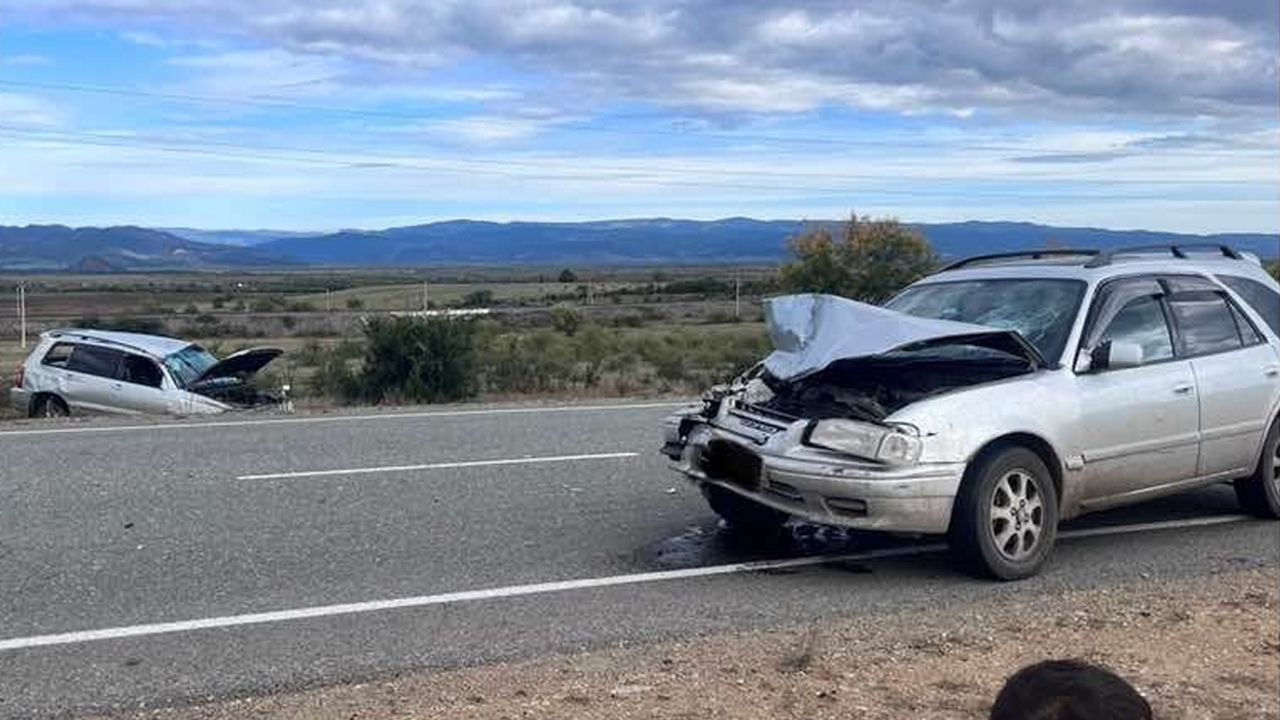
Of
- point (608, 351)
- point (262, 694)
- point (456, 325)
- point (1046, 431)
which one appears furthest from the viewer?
point (608, 351)

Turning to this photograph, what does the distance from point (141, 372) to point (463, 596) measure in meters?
11.6

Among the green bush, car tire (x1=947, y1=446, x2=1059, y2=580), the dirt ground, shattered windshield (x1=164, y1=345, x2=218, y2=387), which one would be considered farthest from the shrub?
the dirt ground

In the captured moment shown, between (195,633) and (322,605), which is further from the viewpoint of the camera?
(322,605)

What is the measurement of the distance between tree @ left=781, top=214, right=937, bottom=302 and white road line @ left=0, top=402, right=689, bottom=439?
54.0ft

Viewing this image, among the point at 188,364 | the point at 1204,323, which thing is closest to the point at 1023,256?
the point at 1204,323

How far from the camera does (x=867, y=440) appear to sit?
283 inches

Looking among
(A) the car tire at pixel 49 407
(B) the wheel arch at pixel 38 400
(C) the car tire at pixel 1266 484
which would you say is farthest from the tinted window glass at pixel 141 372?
(C) the car tire at pixel 1266 484

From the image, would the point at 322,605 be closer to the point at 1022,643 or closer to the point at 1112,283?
the point at 1022,643

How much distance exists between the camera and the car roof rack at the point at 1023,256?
9219 millimetres

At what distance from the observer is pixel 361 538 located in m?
8.56

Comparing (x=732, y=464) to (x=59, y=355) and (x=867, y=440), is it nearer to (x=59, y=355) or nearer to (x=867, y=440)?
(x=867, y=440)

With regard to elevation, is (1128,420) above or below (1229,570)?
above

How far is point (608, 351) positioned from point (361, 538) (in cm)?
2287

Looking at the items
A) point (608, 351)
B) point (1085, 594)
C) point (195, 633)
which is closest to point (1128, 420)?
point (1085, 594)
